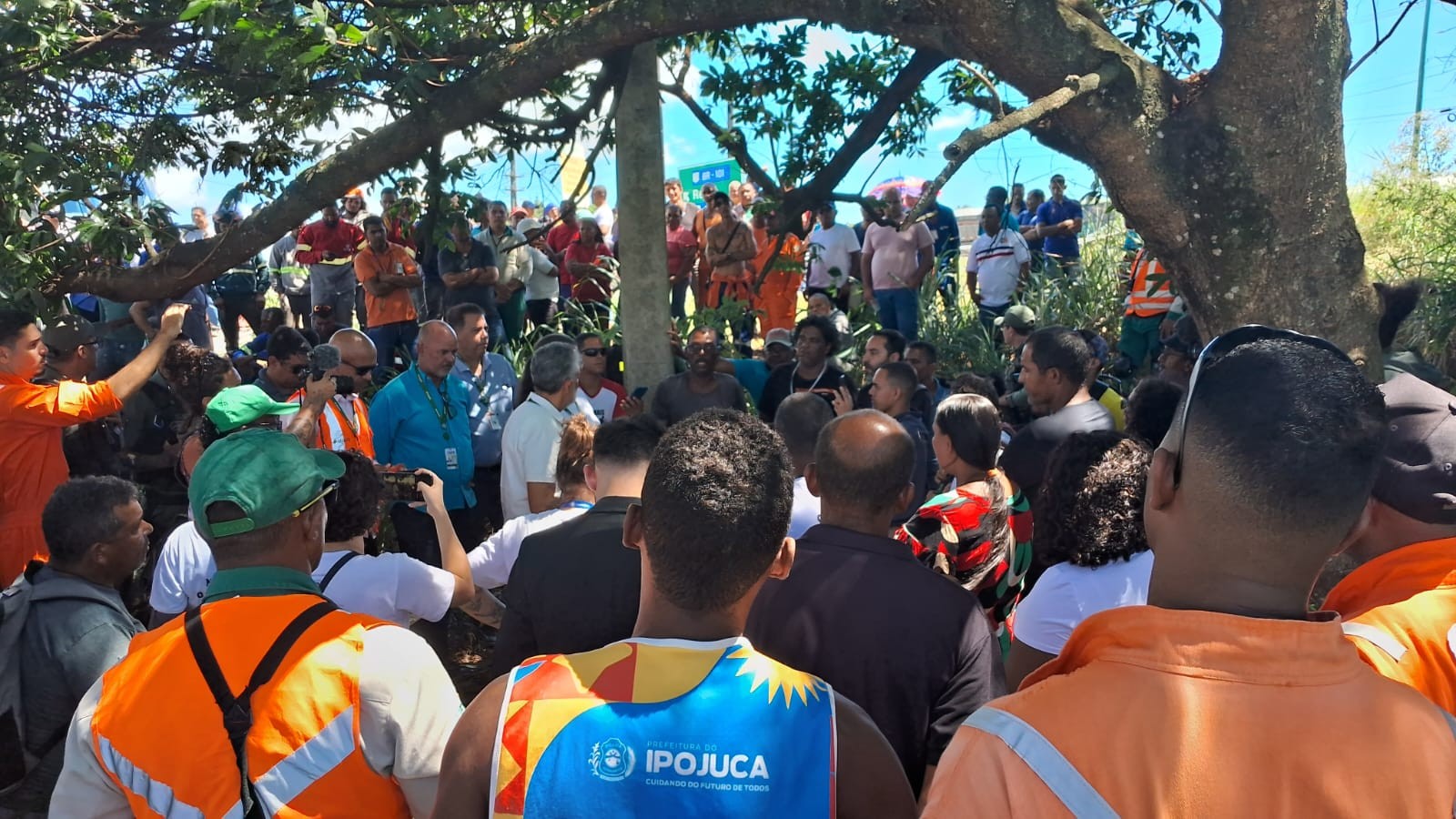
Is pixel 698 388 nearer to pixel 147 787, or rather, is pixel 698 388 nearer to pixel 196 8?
pixel 196 8

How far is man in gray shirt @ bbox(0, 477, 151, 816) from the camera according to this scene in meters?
3.06

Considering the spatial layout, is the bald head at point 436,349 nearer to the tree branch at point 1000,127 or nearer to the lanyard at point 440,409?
the lanyard at point 440,409

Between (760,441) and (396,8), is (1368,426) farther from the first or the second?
(396,8)

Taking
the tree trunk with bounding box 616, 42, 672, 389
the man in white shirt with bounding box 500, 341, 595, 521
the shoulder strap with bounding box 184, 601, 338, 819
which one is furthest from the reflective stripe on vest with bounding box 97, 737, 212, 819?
A: the tree trunk with bounding box 616, 42, 672, 389

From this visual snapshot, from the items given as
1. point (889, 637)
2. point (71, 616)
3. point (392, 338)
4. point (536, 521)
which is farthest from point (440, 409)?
point (392, 338)

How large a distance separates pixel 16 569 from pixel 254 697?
358cm

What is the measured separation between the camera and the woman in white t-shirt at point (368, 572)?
299 centimetres

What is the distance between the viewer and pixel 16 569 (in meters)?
4.70

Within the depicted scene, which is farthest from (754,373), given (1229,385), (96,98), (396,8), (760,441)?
(1229,385)

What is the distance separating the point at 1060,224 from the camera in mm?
11781

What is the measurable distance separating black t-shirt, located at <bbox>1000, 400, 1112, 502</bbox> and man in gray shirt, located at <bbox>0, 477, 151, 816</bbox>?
3.30m

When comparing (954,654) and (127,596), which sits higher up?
(954,654)

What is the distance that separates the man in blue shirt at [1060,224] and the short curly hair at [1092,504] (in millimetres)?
9102

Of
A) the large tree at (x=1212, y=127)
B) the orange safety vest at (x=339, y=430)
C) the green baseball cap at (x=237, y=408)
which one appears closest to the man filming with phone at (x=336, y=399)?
the orange safety vest at (x=339, y=430)
